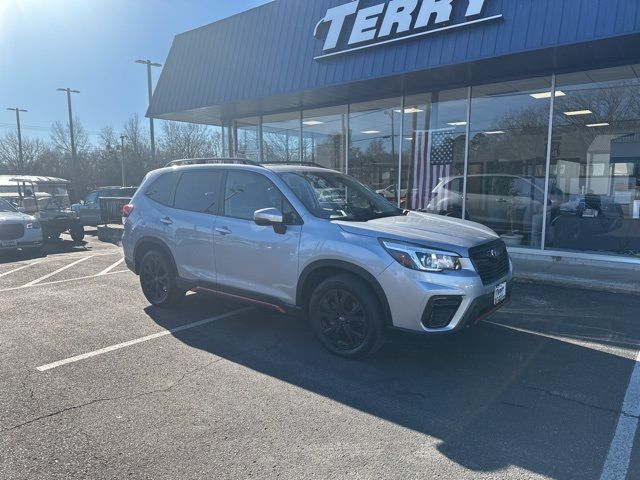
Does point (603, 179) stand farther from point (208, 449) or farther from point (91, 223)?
point (91, 223)

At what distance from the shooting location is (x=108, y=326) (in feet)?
17.9

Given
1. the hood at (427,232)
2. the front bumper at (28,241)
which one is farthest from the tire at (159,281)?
the front bumper at (28,241)

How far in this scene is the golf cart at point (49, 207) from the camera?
13.8 metres

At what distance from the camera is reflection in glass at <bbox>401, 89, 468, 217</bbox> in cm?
1032

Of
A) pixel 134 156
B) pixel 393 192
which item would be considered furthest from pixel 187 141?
pixel 393 192

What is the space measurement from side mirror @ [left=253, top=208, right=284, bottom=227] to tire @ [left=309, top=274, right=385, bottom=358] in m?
0.74

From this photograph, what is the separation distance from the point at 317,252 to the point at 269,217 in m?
0.57

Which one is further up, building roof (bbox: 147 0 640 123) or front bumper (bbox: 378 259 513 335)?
building roof (bbox: 147 0 640 123)

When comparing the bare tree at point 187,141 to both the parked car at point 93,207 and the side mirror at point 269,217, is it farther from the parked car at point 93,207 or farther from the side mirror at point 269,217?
the side mirror at point 269,217

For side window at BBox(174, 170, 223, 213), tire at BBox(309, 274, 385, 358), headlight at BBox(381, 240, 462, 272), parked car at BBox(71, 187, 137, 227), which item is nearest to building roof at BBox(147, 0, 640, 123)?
side window at BBox(174, 170, 223, 213)

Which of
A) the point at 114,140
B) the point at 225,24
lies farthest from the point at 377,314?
the point at 114,140

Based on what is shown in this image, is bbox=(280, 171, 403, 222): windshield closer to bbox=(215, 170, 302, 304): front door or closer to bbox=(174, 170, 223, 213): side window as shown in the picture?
bbox=(215, 170, 302, 304): front door

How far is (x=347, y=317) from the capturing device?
426 centimetres

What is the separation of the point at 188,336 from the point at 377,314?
2.26 m
